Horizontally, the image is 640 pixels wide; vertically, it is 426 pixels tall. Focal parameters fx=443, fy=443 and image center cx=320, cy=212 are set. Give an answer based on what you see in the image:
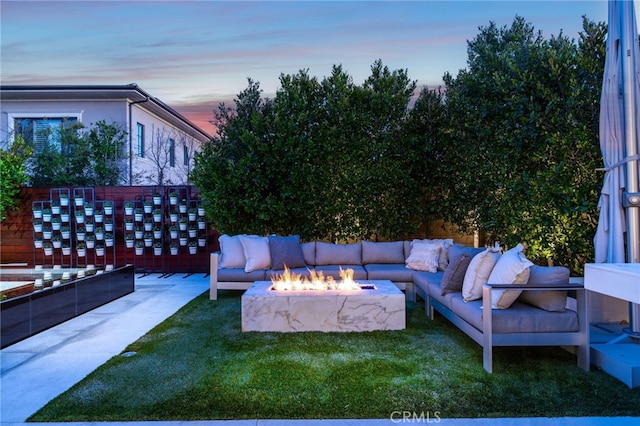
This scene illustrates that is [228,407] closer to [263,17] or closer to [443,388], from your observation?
[443,388]

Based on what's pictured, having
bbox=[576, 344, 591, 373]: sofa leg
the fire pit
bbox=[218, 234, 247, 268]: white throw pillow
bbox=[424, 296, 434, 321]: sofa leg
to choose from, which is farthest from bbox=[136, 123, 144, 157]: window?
bbox=[576, 344, 591, 373]: sofa leg

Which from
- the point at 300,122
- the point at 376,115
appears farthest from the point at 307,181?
the point at 376,115

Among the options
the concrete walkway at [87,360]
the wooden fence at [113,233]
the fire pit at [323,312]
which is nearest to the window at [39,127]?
the wooden fence at [113,233]

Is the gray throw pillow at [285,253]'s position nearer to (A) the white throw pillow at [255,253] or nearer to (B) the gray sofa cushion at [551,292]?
(A) the white throw pillow at [255,253]

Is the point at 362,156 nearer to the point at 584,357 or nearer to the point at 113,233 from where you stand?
the point at 584,357

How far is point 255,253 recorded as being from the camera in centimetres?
643

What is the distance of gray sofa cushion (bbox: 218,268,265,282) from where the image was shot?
625 centimetres

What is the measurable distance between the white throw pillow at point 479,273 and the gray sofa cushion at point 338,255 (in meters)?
2.87

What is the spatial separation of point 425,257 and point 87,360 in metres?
4.32

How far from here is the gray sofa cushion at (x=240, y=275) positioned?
246 inches

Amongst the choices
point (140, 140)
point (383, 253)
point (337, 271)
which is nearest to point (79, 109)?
point (140, 140)

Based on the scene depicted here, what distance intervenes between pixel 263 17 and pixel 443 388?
7.24m

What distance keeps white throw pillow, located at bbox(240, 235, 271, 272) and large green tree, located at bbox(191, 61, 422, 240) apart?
1.13 metres

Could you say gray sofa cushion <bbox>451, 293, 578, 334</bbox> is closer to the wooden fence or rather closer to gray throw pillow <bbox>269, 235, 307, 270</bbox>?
gray throw pillow <bbox>269, 235, 307, 270</bbox>
